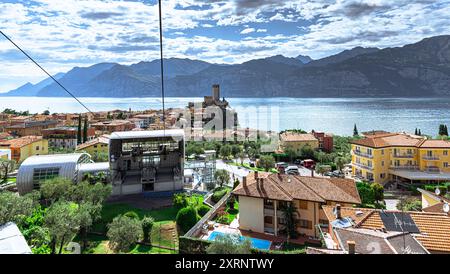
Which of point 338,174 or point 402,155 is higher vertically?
point 402,155

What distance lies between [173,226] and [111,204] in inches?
181

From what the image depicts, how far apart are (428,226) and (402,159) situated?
13.7 meters

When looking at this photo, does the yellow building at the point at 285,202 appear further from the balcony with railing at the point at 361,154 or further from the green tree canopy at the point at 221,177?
the balcony with railing at the point at 361,154

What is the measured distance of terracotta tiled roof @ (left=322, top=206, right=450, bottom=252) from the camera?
6.16 meters

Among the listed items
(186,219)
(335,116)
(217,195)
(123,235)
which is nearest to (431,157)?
(217,195)

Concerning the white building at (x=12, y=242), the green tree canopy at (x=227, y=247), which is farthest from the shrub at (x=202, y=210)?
the white building at (x=12, y=242)

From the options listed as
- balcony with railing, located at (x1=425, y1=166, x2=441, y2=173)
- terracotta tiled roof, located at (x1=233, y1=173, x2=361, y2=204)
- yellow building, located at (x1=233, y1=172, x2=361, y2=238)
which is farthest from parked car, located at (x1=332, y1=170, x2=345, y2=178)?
yellow building, located at (x1=233, y1=172, x2=361, y2=238)

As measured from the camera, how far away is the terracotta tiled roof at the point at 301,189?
10383mm

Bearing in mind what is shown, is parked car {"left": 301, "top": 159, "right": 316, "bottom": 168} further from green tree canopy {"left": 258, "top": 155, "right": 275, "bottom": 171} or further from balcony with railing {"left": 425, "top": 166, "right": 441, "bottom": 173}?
balcony with railing {"left": 425, "top": 166, "right": 441, "bottom": 173}

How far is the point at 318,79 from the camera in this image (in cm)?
17125

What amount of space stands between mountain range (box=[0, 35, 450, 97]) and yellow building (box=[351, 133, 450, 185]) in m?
155

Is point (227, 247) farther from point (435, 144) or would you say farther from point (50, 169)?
point (435, 144)
